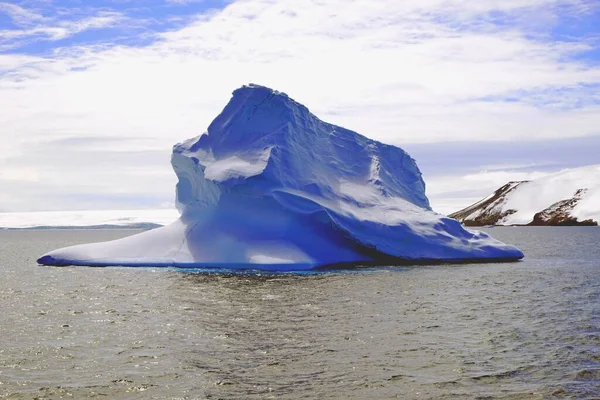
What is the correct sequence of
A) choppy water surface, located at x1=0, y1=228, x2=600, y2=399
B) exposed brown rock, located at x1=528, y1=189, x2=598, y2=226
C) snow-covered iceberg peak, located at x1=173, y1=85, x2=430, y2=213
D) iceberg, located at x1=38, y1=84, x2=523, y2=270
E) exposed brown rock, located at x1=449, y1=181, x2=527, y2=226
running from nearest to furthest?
choppy water surface, located at x1=0, y1=228, x2=600, y2=399 → iceberg, located at x1=38, y1=84, x2=523, y2=270 → snow-covered iceberg peak, located at x1=173, y1=85, x2=430, y2=213 → exposed brown rock, located at x1=528, y1=189, x2=598, y2=226 → exposed brown rock, located at x1=449, y1=181, x2=527, y2=226

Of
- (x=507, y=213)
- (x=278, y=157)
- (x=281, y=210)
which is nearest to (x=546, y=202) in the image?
(x=507, y=213)

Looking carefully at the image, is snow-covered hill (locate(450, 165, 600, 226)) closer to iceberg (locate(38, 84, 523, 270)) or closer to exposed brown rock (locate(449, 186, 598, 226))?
exposed brown rock (locate(449, 186, 598, 226))

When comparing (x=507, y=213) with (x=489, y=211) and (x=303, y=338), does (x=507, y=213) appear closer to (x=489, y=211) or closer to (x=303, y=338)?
(x=489, y=211)

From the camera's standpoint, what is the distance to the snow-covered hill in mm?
127188

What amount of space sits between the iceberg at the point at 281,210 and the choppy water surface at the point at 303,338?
131 inches

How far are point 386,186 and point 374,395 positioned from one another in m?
24.0

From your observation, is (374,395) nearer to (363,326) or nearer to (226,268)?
(363,326)

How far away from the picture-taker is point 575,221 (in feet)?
408

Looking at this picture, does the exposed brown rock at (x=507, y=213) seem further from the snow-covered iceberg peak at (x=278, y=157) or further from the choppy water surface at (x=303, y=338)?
the choppy water surface at (x=303, y=338)

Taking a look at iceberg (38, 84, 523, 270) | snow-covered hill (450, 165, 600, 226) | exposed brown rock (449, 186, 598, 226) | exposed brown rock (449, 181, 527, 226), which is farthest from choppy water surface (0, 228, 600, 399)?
exposed brown rock (449, 181, 527, 226)

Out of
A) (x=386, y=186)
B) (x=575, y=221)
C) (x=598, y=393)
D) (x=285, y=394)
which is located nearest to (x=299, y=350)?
(x=285, y=394)

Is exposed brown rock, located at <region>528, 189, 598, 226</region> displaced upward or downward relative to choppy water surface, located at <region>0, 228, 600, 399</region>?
upward

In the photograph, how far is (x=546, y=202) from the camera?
139500 millimetres

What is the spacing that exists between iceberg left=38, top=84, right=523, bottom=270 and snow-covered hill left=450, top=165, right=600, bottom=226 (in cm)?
10059
